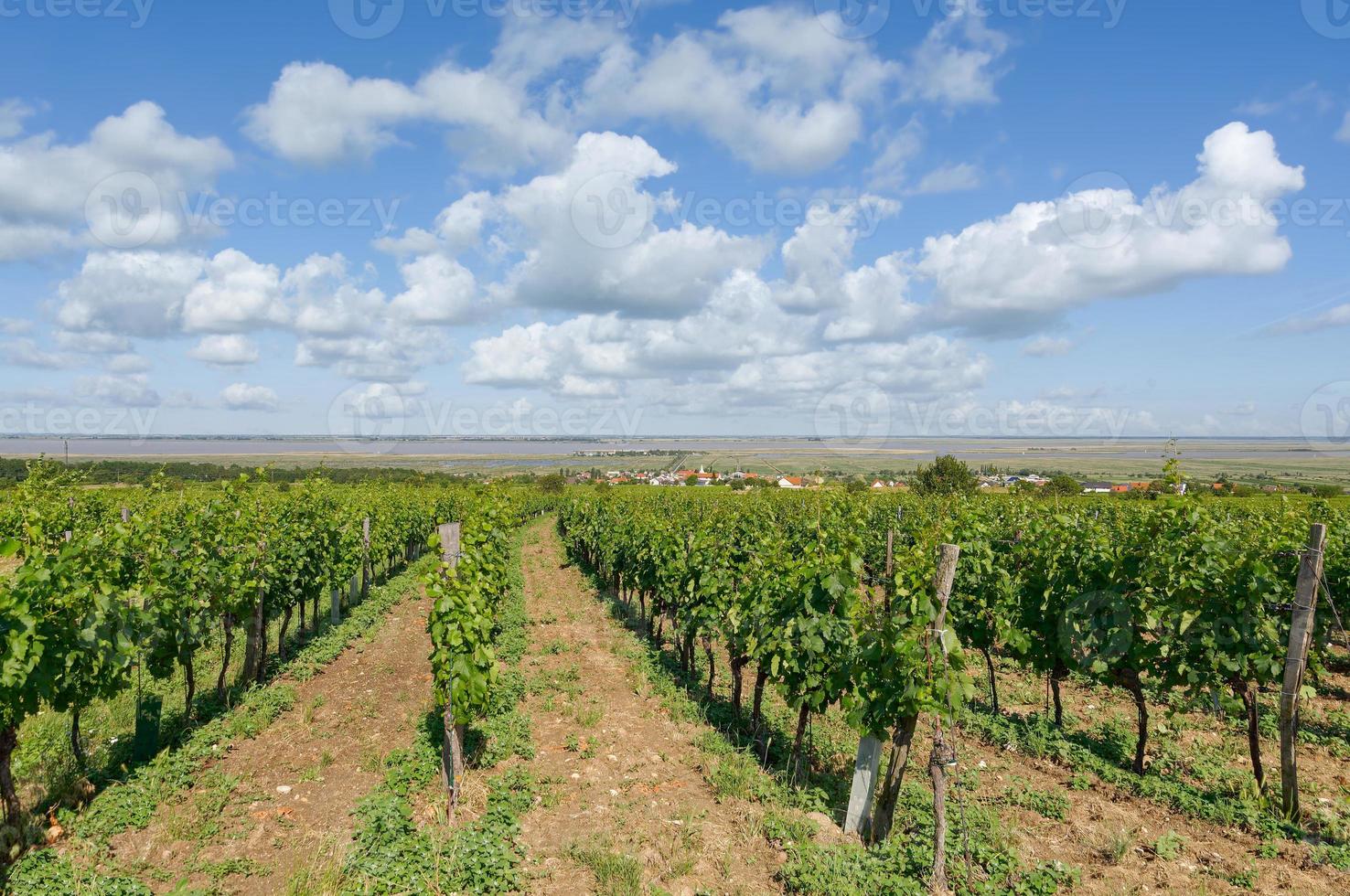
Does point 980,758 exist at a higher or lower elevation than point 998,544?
lower

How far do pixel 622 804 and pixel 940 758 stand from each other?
331 cm

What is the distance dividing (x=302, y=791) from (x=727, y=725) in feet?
17.0

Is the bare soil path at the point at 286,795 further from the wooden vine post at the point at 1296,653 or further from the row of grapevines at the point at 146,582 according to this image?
the wooden vine post at the point at 1296,653

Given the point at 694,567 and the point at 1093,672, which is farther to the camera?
the point at 694,567

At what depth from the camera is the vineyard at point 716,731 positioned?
18.5 ft

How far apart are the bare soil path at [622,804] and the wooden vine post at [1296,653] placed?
17.5ft

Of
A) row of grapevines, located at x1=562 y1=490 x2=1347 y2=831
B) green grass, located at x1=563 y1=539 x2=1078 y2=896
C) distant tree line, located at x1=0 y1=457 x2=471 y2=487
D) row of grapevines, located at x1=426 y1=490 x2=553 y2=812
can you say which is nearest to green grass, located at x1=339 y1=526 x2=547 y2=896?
row of grapevines, located at x1=426 y1=490 x2=553 y2=812

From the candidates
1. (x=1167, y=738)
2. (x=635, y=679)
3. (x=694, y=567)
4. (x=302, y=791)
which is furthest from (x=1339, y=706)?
(x=302, y=791)

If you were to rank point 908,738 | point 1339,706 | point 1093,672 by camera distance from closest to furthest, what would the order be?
point 908,738 < point 1093,672 < point 1339,706

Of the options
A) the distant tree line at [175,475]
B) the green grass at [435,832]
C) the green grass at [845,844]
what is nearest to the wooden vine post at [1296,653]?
the green grass at [845,844]

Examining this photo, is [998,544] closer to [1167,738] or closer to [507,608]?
[1167,738]

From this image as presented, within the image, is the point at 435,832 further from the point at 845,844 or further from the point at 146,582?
the point at 146,582

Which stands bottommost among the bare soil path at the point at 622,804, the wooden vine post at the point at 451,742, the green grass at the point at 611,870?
the bare soil path at the point at 622,804

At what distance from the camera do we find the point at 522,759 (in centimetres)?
802
